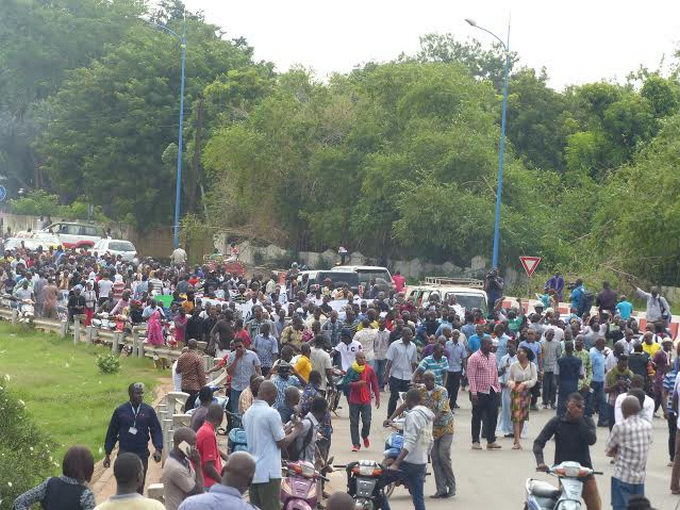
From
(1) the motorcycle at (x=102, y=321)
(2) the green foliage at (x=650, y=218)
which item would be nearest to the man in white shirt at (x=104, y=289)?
(1) the motorcycle at (x=102, y=321)

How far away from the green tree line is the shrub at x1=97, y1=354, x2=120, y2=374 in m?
20.0

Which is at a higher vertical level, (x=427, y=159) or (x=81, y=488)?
(x=427, y=159)

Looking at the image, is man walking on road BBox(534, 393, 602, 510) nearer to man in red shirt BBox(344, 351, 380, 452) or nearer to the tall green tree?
man in red shirt BBox(344, 351, 380, 452)

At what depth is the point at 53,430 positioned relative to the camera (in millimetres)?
18984

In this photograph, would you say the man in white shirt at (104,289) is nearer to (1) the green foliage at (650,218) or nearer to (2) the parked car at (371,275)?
(2) the parked car at (371,275)

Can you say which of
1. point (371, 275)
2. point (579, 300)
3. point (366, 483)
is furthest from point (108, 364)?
point (366, 483)

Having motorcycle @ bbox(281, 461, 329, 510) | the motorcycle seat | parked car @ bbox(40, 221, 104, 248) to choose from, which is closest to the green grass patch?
motorcycle @ bbox(281, 461, 329, 510)

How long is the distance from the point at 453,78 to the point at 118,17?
4006 centimetres

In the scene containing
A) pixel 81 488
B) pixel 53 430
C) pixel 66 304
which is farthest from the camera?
pixel 66 304

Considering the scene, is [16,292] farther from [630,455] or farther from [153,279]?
[630,455]

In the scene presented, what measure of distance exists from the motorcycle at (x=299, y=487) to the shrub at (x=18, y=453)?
246 centimetres

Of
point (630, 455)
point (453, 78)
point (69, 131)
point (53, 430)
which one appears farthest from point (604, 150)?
point (630, 455)

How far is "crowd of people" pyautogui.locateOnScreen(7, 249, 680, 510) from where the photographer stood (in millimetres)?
11445

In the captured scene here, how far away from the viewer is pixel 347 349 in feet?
68.7
